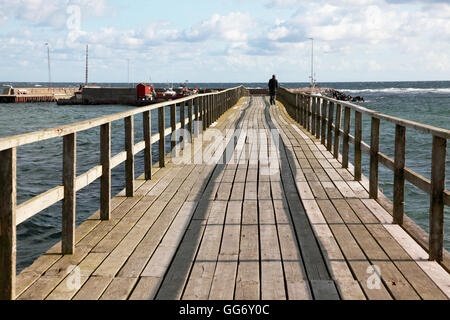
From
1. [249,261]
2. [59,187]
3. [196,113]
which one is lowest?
[249,261]

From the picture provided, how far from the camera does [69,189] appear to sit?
16.4 feet

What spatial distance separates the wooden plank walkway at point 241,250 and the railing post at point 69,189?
0.41 ft

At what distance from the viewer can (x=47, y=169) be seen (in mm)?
19781

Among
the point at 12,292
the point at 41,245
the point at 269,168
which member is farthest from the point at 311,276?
the point at 41,245

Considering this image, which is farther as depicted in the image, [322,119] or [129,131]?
[322,119]

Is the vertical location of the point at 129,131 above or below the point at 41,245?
above

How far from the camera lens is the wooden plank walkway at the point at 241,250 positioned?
163 inches

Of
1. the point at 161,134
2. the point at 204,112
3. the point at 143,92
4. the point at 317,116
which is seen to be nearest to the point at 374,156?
the point at 161,134

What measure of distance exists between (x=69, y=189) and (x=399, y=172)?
10.5ft

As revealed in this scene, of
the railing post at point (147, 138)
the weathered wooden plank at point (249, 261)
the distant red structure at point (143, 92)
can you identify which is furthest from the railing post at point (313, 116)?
the distant red structure at point (143, 92)

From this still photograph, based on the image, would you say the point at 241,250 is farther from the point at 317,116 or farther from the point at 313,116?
the point at 313,116

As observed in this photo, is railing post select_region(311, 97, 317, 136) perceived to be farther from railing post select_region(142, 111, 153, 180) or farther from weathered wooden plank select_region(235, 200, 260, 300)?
weathered wooden plank select_region(235, 200, 260, 300)
